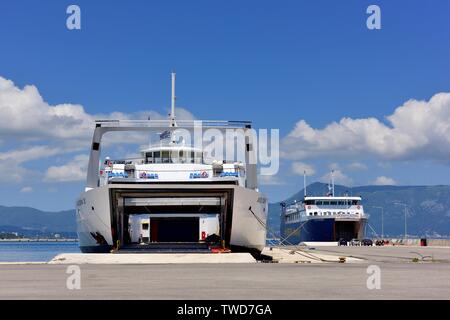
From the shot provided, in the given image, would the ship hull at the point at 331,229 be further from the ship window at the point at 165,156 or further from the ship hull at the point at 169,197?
the ship hull at the point at 169,197

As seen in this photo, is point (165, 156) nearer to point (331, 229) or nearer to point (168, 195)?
point (168, 195)

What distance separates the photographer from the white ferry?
131 feet

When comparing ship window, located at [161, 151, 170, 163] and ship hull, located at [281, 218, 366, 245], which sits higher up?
ship window, located at [161, 151, 170, 163]

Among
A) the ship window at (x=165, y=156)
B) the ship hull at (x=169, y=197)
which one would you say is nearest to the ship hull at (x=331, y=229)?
the ship window at (x=165, y=156)

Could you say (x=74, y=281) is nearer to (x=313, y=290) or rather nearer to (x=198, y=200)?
(x=313, y=290)

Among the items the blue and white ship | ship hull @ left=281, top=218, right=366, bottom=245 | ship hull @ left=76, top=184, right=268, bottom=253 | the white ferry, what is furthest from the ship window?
ship hull @ left=281, top=218, right=366, bottom=245

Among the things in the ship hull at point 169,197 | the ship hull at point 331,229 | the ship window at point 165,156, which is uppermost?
the ship window at point 165,156

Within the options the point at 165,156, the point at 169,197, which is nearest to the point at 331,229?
the point at 165,156

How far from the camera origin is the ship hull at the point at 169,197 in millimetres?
39250

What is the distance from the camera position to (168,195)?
42.5 meters

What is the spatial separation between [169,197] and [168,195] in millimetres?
1731

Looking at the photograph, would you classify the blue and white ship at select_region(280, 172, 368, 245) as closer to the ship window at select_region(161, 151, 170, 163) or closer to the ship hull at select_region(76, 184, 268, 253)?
the ship window at select_region(161, 151, 170, 163)
